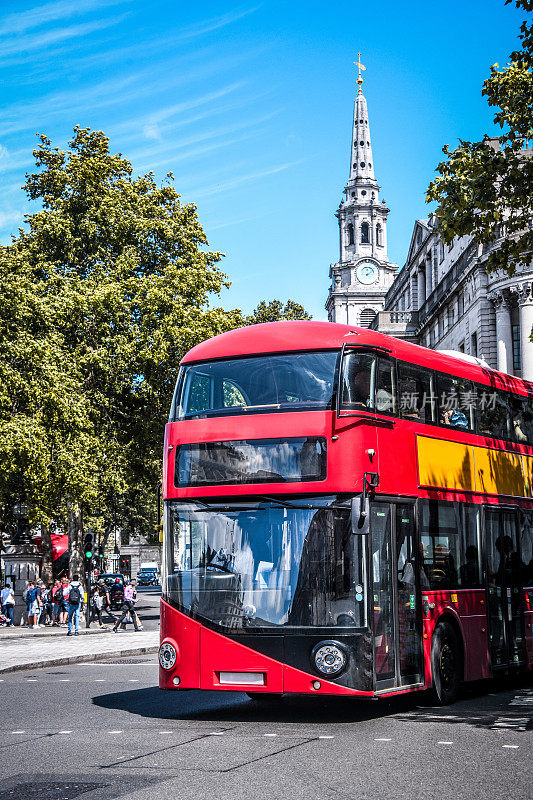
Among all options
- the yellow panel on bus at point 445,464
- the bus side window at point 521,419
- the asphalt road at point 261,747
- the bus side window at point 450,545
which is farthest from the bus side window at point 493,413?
the asphalt road at point 261,747

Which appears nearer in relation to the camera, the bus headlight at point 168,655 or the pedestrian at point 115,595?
the bus headlight at point 168,655

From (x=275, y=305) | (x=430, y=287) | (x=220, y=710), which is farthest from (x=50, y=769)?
(x=275, y=305)

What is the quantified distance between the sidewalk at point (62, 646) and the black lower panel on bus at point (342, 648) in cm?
989

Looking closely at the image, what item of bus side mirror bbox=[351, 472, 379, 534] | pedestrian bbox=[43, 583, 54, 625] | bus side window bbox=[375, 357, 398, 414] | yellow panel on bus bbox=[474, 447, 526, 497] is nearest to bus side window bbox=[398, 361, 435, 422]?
bus side window bbox=[375, 357, 398, 414]

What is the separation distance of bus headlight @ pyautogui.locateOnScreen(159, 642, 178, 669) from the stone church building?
721 centimetres

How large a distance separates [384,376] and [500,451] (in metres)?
3.46

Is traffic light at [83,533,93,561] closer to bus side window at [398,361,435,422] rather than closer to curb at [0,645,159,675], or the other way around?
curb at [0,645,159,675]

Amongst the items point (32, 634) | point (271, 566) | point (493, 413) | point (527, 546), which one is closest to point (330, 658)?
point (271, 566)

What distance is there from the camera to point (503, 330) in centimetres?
4834

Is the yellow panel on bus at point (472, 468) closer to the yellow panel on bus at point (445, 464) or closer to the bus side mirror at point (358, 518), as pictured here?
the yellow panel on bus at point (445, 464)

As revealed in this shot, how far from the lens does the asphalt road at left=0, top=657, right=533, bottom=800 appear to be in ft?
24.5

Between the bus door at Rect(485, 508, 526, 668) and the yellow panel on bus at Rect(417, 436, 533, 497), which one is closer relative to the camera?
the yellow panel on bus at Rect(417, 436, 533, 497)

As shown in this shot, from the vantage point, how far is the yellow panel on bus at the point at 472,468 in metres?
12.4

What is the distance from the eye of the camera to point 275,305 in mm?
77625
